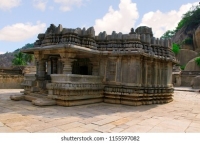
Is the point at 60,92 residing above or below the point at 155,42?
below

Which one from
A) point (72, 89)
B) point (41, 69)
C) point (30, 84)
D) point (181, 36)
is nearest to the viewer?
point (72, 89)

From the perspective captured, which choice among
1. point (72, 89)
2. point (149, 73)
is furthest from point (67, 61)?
point (149, 73)

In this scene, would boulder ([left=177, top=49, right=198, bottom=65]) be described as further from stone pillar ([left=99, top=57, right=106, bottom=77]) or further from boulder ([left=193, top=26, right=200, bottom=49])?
stone pillar ([left=99, top=57, right=106, bottom=77])

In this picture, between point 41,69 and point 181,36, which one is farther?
point 181,36

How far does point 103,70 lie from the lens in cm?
771

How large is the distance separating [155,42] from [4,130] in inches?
270

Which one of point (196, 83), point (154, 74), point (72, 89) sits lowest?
point (196, 83)

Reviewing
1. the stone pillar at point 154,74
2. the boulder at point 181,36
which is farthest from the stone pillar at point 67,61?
the boulder at point 181,36

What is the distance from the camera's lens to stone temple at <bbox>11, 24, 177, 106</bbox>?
6.50 m

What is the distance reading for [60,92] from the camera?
20.7ft

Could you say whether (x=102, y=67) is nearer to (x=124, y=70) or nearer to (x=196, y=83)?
(x=124, y=70)

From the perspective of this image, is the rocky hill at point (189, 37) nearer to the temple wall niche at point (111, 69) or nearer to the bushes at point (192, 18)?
the bushes at point (192, 18)

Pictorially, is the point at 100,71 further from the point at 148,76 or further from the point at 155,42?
the point at 155,42

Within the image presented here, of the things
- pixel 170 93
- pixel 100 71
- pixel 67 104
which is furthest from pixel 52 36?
pixel 170 93
